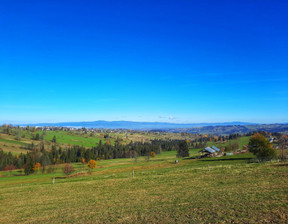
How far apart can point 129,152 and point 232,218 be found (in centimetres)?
17571

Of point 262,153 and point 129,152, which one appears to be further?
point 129,152

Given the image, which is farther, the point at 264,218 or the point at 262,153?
the point at 262,153

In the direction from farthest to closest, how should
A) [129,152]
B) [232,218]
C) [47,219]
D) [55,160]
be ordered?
[129,152], [55,160], [47,219], [232,218]

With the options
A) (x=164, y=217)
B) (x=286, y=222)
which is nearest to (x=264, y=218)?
(x=286, y=222)

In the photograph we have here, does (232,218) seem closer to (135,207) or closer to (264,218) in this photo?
(264,218)

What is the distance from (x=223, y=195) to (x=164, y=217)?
22.9 ft

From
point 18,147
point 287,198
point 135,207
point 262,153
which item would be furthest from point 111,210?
point 18,147

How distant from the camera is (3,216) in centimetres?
1836

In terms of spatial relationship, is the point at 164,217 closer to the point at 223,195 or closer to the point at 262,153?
the point at 223,195

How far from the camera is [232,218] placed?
11.0m

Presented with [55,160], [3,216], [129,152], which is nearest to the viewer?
[3,216]

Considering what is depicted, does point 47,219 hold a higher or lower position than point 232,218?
lower

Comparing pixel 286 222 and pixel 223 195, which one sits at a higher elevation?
pixel 286 222

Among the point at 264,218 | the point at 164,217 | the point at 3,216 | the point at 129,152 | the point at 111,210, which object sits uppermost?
the point at 264,218
